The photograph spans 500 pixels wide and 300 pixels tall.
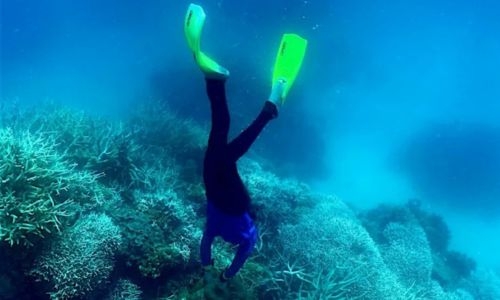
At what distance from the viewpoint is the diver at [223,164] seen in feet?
13.7

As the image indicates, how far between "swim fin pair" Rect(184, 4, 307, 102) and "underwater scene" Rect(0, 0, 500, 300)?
24 millimetres

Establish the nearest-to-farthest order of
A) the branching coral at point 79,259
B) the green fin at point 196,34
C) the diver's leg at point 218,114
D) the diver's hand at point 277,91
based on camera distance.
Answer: the diver's leg at point 218,114 → the green fin at point 196,34 → the branching coral at point 79,259 → the diver's hand at point 277,91

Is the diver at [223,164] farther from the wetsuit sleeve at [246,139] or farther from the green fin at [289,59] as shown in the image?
the green fin at [289,59]

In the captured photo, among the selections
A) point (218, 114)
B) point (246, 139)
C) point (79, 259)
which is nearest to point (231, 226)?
point (246, 139)

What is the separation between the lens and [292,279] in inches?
257

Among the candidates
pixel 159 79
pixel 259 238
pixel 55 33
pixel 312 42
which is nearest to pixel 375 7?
pixel 312 42

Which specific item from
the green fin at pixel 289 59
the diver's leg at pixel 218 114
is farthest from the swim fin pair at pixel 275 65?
the diver's leg at pixel 218 114

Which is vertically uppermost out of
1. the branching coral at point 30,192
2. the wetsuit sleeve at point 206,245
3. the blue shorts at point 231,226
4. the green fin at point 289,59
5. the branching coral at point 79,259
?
the green fin at point 289,59

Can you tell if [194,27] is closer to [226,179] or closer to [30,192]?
[226,179]

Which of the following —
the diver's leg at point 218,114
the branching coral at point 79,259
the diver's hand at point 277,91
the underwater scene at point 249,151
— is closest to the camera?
the diver's leg at point 218,114

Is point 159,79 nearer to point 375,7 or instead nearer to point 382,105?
point 375,7

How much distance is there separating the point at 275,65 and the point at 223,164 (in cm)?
182

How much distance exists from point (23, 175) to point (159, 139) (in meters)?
5.39

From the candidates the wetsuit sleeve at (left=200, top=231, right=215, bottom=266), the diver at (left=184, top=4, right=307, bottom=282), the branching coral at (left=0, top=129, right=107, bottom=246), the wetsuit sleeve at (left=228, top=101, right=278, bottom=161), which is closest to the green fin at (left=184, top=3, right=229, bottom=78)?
the diver at (left=184, top=4, right=307, bottom=282)
